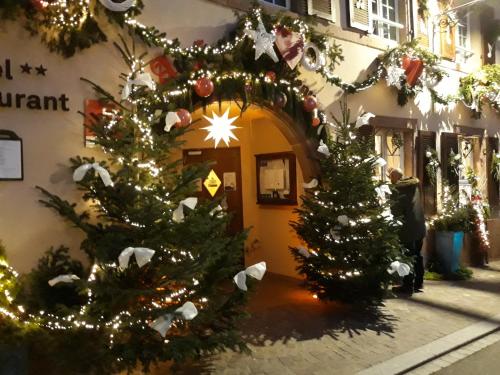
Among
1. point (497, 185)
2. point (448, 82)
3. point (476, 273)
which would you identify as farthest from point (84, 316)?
point (497, 185)

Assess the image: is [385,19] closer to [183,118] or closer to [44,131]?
[183,118]

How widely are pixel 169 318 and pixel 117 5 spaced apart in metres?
3.06

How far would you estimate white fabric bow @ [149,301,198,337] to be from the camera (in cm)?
413

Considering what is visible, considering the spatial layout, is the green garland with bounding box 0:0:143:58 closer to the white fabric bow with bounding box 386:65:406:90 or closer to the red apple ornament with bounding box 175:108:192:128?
the red apple ornament with bounding box 175:108:192:128

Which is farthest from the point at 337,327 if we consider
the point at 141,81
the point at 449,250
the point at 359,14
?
the point at 359,14

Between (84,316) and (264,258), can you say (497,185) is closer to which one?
(264,258)

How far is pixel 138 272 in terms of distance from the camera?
4.59m

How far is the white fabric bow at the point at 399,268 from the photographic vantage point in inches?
255

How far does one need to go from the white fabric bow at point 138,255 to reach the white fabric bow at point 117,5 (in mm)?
2465

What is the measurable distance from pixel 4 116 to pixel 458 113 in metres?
9.07

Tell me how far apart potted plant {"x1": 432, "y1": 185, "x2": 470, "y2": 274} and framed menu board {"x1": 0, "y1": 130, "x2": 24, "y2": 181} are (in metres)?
7.34

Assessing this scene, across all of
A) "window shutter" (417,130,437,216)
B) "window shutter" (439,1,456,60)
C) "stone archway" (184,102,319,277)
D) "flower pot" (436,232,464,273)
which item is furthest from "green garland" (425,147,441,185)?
"stone archway" (184,102,319,277)

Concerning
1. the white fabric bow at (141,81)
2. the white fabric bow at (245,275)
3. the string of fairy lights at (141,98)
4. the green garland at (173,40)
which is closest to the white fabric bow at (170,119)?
the string of fairy lights at (141,98)

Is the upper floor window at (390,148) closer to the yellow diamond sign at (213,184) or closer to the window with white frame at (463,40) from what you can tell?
the yellow diamond sign at (213,184)
